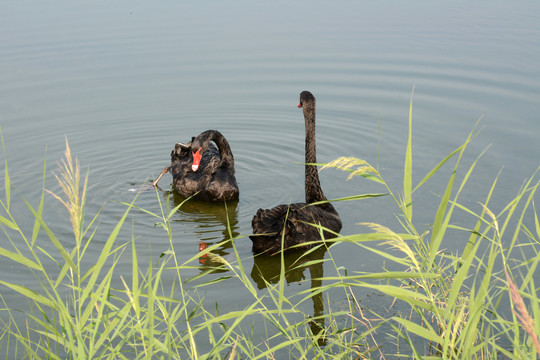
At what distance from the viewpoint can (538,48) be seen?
11094mm

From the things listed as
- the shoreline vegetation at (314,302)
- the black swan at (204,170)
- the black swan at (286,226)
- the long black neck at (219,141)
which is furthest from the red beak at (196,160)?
the black swan at (286,226)

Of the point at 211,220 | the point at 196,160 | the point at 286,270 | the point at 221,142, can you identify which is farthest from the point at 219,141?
the point at 286,270

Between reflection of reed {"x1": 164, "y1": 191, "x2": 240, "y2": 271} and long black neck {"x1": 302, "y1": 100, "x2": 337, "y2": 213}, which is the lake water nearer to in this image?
reflection of reed {"x1": 164, "y1": 191, "x2": 240, "y2": 271}

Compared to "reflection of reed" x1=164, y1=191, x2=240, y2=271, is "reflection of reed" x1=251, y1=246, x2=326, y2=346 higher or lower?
"reflection of reed" x1=164, y1=191, x2=240, y2=271

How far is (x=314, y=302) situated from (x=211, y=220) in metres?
1.94

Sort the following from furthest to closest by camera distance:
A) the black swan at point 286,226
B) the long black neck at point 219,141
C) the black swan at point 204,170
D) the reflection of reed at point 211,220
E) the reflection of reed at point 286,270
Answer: the long black neck at point 219,141 < the black swan at point 204,170 < the reflection of reed at point 211,220 < the black swan at point 286,226 < the reflection of reed at point 286,270

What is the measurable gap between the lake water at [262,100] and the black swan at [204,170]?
17cm

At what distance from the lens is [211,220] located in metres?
6.09

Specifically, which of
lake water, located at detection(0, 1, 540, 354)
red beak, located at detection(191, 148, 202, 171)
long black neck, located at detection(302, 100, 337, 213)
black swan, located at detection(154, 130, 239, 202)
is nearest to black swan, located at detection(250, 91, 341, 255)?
lake water, located at detection(0, 1, 540, 354)

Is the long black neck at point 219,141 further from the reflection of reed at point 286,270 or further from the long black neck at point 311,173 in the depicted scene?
the reflection of reed at point 286,270

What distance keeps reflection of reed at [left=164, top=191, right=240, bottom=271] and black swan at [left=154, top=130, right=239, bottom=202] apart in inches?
3.4

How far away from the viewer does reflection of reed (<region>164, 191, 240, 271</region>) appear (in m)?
5.60

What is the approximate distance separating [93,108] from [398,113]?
418 centimetres

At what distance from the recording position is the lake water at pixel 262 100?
6160 mm
